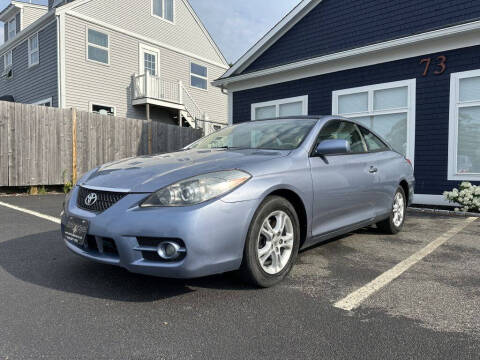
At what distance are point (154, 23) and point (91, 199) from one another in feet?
55.0

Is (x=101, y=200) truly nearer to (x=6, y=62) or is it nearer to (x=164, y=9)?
(x=164, y=9)

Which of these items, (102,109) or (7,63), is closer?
(102,109)

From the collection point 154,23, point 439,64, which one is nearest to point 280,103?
point 439,64

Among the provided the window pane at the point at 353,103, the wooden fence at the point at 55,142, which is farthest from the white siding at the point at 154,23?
the window pane at the point at 353,103

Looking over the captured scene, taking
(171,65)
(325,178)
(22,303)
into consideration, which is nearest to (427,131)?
(325,178)

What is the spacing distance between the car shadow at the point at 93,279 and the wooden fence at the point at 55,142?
607 centimetres

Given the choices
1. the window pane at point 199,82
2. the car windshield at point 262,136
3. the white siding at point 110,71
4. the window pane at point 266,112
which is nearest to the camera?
the car windshield at point 262,136

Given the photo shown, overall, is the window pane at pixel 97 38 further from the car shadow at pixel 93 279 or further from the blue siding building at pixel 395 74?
the car shadow at pixel 93 279

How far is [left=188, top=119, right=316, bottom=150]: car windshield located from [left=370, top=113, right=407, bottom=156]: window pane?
5344 mm

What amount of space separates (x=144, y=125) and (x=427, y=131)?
27.5 ft

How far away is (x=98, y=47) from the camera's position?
15.4 metres

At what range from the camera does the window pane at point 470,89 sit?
7.38m

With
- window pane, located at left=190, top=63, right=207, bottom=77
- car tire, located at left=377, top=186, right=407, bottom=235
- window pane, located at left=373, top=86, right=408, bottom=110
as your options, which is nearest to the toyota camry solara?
car tire, located at left=377, top=186, right=407, bottom=235

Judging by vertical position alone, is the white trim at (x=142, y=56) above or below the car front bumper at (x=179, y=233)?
above
